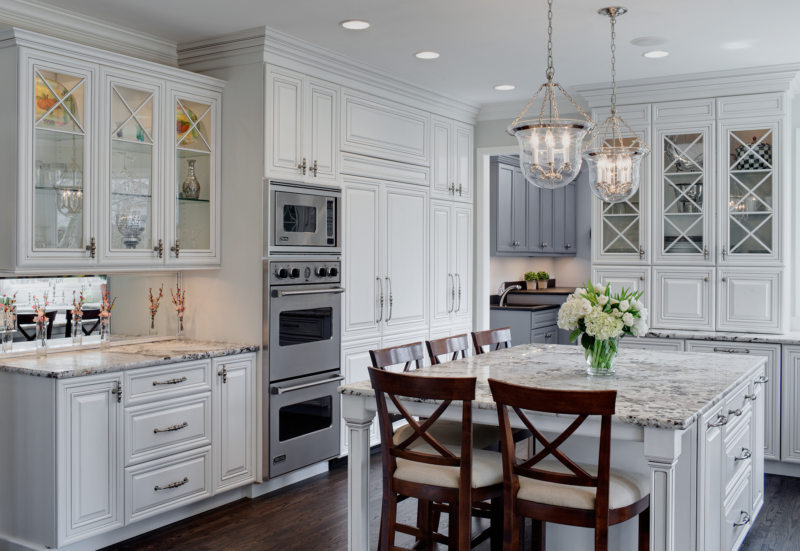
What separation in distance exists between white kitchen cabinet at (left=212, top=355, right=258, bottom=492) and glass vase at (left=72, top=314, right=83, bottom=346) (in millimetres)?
703

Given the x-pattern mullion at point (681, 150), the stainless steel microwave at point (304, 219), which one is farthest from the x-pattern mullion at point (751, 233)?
the stainless steel microwave at point (304, 219)

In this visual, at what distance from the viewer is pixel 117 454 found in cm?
347

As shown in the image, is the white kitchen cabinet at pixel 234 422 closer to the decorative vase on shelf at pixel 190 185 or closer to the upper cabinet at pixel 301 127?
the decorative vase on shelf at pixel 190 185

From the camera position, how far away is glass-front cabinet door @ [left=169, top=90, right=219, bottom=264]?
161 inches

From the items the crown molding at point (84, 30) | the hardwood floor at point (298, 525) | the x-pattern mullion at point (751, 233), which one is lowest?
the hardwood floor at point (298, 525)

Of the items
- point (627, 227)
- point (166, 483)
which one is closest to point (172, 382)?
point (166, 483)

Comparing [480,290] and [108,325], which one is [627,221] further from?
[108,325]

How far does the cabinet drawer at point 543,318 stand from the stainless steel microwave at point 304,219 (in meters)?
3.07

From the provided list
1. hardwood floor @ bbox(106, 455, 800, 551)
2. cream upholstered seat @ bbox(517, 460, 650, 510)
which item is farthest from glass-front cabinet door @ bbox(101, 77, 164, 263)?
cream upholstered seat @ bbox(517, 460, 650, 510)

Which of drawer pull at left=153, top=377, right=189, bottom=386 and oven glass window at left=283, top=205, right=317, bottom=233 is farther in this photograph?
oven glass window at left=283, top=205, right=317, bottom=233

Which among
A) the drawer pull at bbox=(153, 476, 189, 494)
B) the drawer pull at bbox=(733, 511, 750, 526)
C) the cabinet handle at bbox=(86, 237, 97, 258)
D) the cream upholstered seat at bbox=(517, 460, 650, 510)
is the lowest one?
the drawer pull at bbox=(733, 511, 750, 526)

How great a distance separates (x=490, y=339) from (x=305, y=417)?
119 centimetres

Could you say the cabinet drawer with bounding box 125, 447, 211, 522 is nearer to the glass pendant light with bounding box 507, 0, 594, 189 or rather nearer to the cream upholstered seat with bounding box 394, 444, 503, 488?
the cream upholstered seat with bounding box 394, 444, 503, 488

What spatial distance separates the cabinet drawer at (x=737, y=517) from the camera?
307cm
